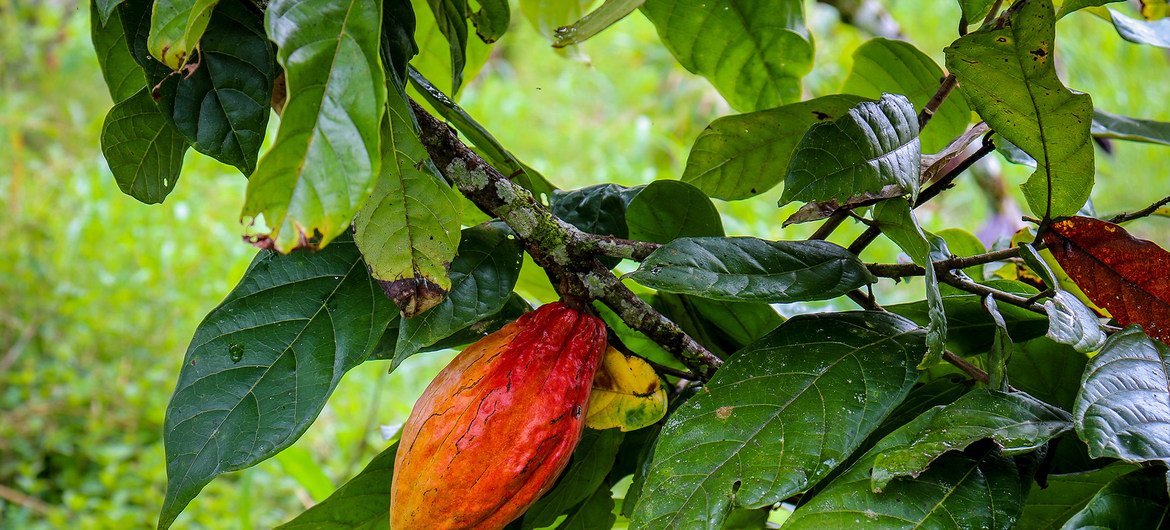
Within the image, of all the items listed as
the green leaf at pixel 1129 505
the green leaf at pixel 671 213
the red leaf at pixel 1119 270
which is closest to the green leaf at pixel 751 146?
the green leaf at pixel 671 213

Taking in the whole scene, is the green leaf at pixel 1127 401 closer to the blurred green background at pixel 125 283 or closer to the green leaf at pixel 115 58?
the green leaf at pixel 115 58

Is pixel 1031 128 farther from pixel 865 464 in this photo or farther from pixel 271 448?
pixel 271 448

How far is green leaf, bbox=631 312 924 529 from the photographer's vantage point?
43cm

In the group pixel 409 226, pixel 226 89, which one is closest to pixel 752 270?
pixel 409 226

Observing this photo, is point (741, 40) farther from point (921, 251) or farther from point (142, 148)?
point (142, 148)

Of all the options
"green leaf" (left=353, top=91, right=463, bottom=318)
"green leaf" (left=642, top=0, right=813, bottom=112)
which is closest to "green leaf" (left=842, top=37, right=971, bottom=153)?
"green leaf" (left=642, top=0, right=813, bottom=112)

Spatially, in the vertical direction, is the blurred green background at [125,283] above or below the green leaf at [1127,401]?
above

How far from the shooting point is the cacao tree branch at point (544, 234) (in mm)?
499

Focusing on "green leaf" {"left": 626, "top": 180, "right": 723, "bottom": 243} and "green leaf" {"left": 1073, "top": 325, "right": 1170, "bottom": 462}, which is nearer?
"green leaf" {"left": 1073, "top": 325, "right": 1170, "bottom": 462}

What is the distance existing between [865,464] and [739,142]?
26cm

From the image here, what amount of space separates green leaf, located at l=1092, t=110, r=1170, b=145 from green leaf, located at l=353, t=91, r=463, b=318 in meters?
0.50

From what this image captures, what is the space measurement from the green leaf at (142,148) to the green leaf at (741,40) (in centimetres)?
35

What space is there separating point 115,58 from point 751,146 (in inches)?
15.8

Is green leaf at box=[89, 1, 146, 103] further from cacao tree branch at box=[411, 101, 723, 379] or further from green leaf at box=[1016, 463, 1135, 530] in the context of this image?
green leaf at box=[1016, 463, 1135, 530]
